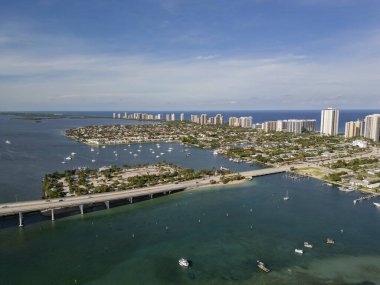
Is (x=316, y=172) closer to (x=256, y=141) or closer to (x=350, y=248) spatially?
(x=350, y=248)

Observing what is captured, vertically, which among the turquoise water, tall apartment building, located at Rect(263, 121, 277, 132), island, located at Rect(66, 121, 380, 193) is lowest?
the turquoise water

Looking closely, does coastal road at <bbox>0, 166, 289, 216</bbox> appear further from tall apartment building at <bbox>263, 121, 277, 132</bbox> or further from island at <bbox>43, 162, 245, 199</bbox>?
tall apartment building at <bbox>263, 121, 277, 132</bbox>

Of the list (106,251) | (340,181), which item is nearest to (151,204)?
(106,251)

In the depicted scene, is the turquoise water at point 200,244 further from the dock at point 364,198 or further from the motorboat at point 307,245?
the dock at point 364,198

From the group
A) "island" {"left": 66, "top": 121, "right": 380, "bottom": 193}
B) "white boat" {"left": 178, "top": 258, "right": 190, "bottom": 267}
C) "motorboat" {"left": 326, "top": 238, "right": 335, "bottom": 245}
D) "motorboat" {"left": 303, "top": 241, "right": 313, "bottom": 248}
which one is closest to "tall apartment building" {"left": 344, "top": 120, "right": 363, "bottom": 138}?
"island" {"left": 66, "top": 121, "right": 380, "bottom": 193}

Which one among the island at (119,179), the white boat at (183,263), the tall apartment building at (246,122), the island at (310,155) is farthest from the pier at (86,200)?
the tall apartment building at (246,122)
